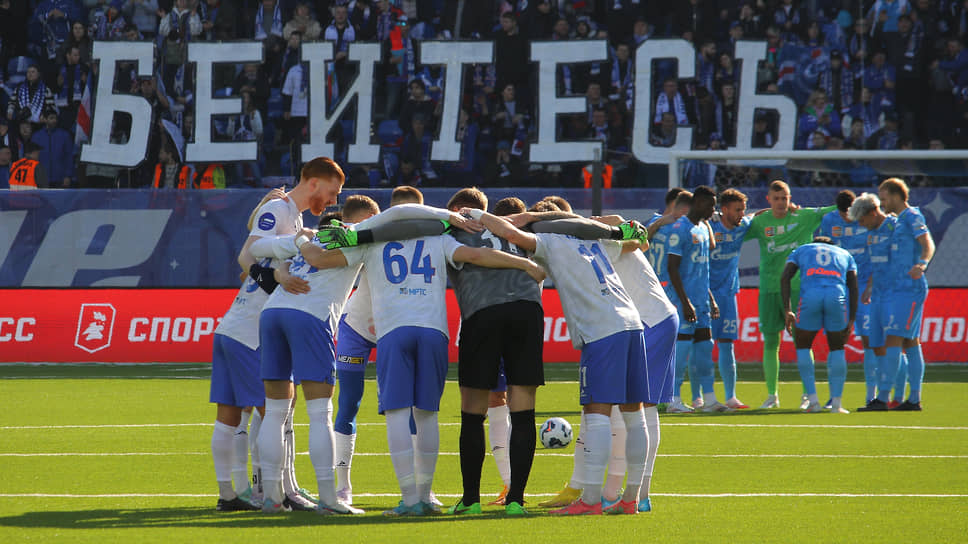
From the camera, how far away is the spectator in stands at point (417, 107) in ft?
79.9

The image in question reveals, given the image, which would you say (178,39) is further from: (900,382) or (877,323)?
(900,382)

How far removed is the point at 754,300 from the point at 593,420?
12220mm

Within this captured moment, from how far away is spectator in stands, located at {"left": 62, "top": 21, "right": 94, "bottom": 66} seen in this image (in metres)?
25.1

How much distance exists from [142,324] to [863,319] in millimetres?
10739

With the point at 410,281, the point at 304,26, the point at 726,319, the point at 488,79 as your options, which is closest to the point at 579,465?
the point at 410,281

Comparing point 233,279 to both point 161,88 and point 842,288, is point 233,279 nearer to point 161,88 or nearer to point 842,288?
point 161,88

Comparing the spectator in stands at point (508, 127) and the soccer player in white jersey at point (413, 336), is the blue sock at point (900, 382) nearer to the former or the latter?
the soccer player in white jersey at point (413, 336)

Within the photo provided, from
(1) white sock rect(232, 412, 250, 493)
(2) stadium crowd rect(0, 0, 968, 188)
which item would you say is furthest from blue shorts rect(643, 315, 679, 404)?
(2) stadium crowd rect(0, 0, 968, 188)

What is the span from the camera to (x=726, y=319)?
14.0 metres

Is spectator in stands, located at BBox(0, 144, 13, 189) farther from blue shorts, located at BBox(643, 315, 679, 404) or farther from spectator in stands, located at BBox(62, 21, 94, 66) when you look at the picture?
blue shorts, located at BBox(643, 315, 679, 404)

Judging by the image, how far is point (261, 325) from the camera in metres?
7.23

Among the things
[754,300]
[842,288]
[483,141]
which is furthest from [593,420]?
[483,141]

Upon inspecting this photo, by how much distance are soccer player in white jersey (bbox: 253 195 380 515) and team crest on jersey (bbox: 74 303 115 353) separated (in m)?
12.6

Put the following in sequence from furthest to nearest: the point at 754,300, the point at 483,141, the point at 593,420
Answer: the point at 483,141 → the point at 754,300 → the point at 593,420
